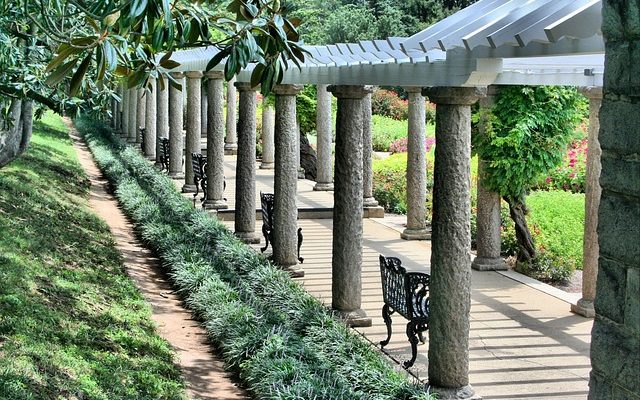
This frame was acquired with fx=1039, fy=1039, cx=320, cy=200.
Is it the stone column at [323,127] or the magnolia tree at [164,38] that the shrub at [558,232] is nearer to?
the stone column at [323,127]

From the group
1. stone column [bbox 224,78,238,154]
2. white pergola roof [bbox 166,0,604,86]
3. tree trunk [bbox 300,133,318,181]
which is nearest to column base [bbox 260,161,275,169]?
tree trunk [bbox 300,133,318,181]

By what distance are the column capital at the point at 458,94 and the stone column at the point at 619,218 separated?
13.1ft

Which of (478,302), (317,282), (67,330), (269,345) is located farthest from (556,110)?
(67,330)

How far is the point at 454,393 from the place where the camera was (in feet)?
25.2

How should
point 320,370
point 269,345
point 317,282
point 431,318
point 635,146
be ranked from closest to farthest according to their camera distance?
point 635,146
point 431,318
point 320,370
point 269,345
point 317,282

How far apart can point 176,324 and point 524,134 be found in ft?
16.7

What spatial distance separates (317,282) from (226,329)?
2.84m

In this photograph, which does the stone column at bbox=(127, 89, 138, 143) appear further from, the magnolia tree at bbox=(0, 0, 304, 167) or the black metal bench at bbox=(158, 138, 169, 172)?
the magnolia tree at bbox=(0, 0, 304, 167)

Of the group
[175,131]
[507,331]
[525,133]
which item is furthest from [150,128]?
[507,331]

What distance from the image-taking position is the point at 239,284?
496 inches

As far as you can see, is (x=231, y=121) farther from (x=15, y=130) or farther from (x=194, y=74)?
(x=15, y=130)

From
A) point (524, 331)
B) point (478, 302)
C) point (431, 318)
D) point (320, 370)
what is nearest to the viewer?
point (431, 318)

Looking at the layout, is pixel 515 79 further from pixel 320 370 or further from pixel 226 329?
pixel 226 329

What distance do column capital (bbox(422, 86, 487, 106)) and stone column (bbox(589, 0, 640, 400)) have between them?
401 cm
